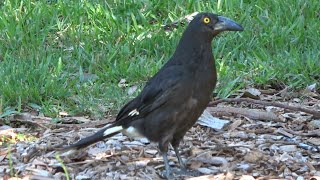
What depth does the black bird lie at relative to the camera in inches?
201

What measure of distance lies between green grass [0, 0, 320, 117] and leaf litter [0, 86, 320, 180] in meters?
0.43

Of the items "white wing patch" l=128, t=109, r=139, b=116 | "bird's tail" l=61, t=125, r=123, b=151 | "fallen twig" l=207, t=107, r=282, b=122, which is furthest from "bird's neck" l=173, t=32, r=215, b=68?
"fallen twig" l=207, t=107, r=282, b=122

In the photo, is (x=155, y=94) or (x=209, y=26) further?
(x=209, y=26)

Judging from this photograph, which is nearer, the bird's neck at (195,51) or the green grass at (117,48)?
the bird's neck at (195,51)

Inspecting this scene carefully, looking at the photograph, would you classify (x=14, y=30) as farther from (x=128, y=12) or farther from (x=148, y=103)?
(x=148, y=103)

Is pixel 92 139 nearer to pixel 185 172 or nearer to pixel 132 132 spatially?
pixel 132 132

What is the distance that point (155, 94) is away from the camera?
5270mm

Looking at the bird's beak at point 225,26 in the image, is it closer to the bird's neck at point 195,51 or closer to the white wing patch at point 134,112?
the bird's neck at point 195,51

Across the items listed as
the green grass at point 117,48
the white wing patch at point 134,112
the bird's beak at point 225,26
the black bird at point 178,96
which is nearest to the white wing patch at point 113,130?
the black bird at point 178,96

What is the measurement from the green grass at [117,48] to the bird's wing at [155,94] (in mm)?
1286

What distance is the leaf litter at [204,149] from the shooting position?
522 cm

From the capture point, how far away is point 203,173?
5254mm

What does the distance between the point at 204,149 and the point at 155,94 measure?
0.62 metres

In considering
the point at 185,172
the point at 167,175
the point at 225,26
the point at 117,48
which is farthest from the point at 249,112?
the point at 117,48
